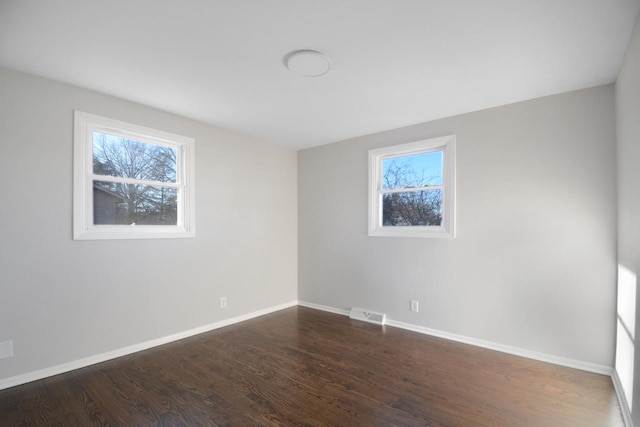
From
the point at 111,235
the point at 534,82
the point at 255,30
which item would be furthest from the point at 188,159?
the point at 534,82

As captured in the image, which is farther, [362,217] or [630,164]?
[362,217]

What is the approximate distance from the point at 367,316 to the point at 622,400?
2444mm

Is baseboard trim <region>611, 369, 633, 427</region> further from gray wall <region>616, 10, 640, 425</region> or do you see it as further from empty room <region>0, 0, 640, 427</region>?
gray wall <region>616, 10, 640, 425</region>

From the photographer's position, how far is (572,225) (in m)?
2.71

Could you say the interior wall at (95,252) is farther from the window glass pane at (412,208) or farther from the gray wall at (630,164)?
the gray wall at (630,164)

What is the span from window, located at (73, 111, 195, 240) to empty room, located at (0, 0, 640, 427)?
22mm

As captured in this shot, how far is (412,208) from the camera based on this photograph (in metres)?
3.81

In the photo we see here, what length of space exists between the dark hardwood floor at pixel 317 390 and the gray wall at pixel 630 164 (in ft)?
2.12

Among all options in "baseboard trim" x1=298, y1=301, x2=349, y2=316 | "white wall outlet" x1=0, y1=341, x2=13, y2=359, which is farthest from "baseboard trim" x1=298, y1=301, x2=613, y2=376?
"white wall outlet" x1=0, y1=341, x2=13, y2=359

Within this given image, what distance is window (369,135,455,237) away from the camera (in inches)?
137

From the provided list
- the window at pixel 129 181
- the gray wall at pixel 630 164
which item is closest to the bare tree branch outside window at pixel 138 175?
the window at pixel 129 181

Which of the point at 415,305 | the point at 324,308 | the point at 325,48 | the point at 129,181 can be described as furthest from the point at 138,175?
the point at 415,305

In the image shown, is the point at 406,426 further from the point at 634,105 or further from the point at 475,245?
the point at 634,105

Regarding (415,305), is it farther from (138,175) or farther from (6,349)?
(6,349)
